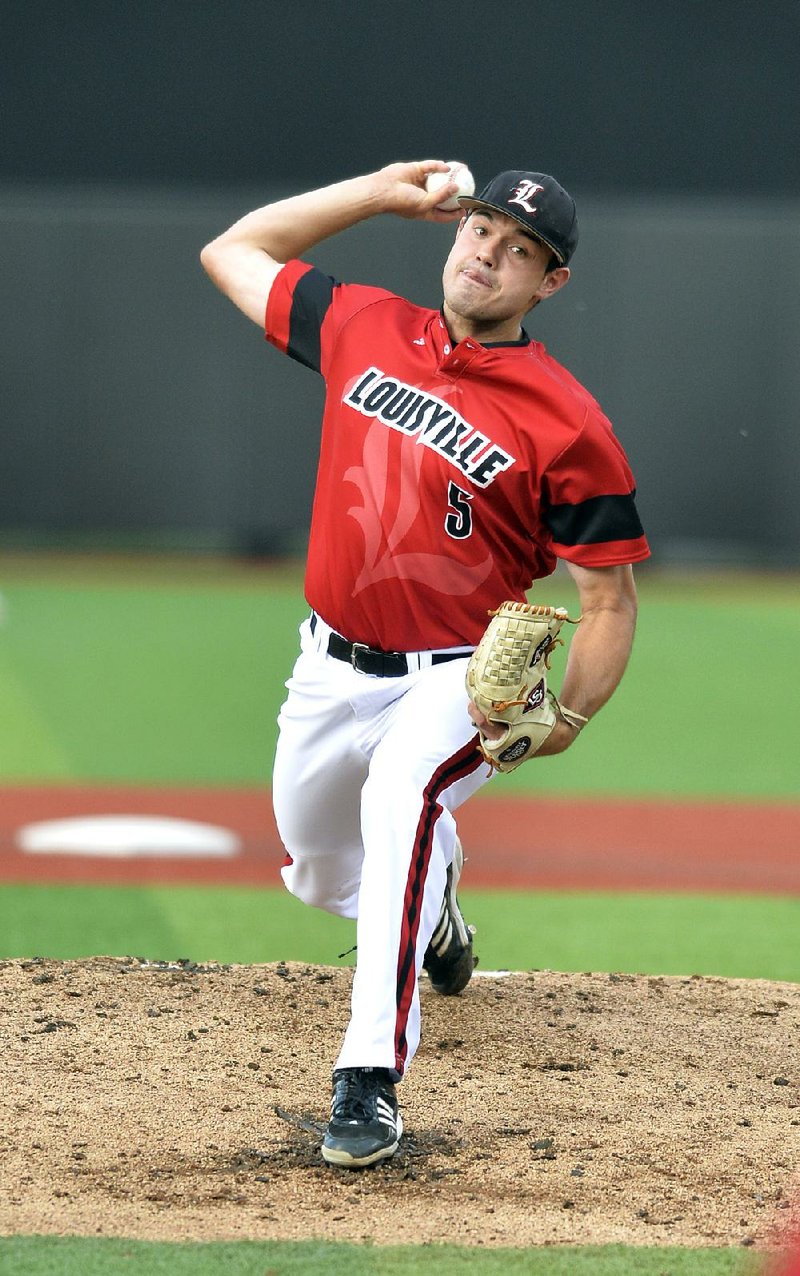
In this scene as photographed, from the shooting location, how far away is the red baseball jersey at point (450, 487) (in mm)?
4066

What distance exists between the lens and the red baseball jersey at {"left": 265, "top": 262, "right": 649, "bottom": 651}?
407 cm

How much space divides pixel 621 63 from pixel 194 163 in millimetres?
4936

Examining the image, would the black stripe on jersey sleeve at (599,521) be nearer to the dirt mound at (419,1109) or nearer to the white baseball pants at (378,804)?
the white baseball pants at (378,804)

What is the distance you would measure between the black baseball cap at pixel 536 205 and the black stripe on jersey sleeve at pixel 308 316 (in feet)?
1.57

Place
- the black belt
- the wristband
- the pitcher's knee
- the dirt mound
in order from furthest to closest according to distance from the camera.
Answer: the pitcher's knee
the black belt
the wristband
the dirt mound

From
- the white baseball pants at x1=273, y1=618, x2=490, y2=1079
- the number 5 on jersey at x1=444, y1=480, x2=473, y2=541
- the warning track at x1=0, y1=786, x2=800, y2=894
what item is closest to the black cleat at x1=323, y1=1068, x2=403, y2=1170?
the white baseball pants at x1=273, y1=618, x2=490, y2=1079

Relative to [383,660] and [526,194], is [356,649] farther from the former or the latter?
[526,194]

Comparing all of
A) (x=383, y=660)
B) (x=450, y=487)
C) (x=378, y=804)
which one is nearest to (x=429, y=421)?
(x=450, y=487)

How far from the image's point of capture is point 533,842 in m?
7.77

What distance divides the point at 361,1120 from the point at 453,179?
234cm

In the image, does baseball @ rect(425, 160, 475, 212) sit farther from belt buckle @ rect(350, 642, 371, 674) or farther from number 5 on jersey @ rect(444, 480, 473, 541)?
belt buckle @ rect(350, 642, 371, 674)

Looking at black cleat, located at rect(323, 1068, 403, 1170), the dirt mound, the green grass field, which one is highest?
black cleat, located at rect(323, 1068, 403, 1170)

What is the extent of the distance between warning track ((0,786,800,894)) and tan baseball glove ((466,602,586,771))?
10.5 ft

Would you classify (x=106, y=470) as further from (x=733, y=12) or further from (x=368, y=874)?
(x=368, y=874)
